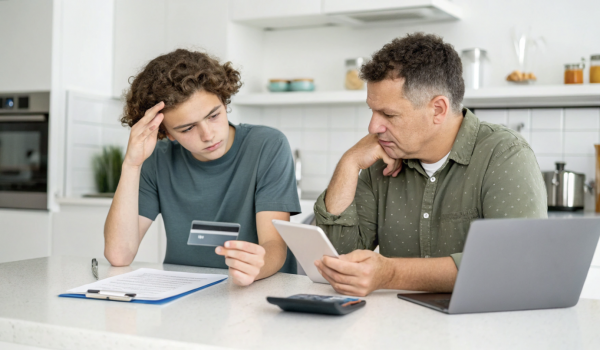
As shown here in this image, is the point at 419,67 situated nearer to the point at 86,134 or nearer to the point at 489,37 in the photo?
the point at 489,37

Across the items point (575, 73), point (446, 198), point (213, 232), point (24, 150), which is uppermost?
point (575, 73)

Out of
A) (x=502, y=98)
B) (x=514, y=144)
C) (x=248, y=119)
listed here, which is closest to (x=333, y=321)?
(x=514, y=144)

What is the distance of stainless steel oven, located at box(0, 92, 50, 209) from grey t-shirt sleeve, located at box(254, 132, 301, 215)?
2.10 metres

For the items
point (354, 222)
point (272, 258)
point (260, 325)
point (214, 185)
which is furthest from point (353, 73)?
point (260, 325)

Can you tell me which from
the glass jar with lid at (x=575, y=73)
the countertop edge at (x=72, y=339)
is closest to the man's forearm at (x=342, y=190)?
the countertop edge at (x=72, y=339)

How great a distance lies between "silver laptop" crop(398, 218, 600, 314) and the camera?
1.03 m

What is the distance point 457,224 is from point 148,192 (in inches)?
37.0

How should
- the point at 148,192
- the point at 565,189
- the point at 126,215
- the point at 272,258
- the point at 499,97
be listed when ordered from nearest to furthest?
the point at 272,258, the point at 126,215, the point at 148,192, the point at 565,189, the point at 499,97

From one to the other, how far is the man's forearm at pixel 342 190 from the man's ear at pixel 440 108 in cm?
26

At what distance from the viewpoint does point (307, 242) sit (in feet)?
4.00

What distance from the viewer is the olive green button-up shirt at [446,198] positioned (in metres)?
1.38

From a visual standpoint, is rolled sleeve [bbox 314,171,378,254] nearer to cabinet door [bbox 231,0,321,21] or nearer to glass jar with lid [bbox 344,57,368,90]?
glass jar with lid [bbox 344,57,368,90]

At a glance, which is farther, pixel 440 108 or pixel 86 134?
pixel 86 134

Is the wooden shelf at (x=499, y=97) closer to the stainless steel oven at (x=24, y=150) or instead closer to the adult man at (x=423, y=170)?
the stainless steel oven at (x=24, y=150)
